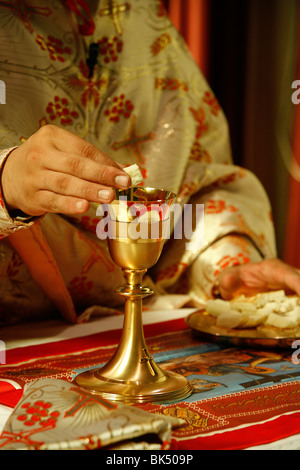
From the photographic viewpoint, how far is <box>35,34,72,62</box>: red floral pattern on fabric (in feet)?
3.78

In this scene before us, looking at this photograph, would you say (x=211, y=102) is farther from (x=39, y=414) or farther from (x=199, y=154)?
(x=39, y=414)

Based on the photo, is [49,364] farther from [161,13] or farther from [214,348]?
[161,13]

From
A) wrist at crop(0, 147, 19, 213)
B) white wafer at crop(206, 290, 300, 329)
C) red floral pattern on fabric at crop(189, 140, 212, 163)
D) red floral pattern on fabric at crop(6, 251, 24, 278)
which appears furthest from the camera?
red floral pattern on fabric at crop(189, 140, 212, 163)

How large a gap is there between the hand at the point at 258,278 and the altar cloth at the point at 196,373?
12cm

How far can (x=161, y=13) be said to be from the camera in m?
1.43

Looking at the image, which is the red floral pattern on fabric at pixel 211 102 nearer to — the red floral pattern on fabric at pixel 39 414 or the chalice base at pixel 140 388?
the chalice base at pixel 140 388

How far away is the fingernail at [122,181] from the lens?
0.63m

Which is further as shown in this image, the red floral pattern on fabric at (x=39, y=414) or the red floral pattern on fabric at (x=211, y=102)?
the red floral pattern on fabric at (x=211, y=102)

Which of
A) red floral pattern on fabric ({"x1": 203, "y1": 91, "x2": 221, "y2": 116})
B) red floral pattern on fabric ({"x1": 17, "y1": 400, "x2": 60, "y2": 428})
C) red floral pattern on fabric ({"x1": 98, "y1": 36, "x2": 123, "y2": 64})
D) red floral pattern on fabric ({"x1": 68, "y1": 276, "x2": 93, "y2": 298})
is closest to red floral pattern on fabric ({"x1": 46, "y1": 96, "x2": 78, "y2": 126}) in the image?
red floral pattern on fabric ({"x1": 98, "y1": 36, "x2": 123, "y2": 64})

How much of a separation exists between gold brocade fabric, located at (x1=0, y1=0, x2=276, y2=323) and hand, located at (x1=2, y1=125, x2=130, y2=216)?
0.78 feet

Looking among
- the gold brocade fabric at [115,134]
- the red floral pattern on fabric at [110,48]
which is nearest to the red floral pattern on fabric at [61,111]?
the gold brocade fabric at [115,134]

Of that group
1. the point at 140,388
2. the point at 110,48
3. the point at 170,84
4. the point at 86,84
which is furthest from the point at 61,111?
the point at 140,388

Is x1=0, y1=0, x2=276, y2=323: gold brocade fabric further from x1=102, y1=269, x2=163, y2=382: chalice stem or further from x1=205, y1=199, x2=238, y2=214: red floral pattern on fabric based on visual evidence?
x1=102, y1=269, x2=163, y2=382: chalice stem

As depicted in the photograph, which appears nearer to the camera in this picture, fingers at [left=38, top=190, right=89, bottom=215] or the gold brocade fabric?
fingers at [left=38, top=190, right=89, bottom=215]
